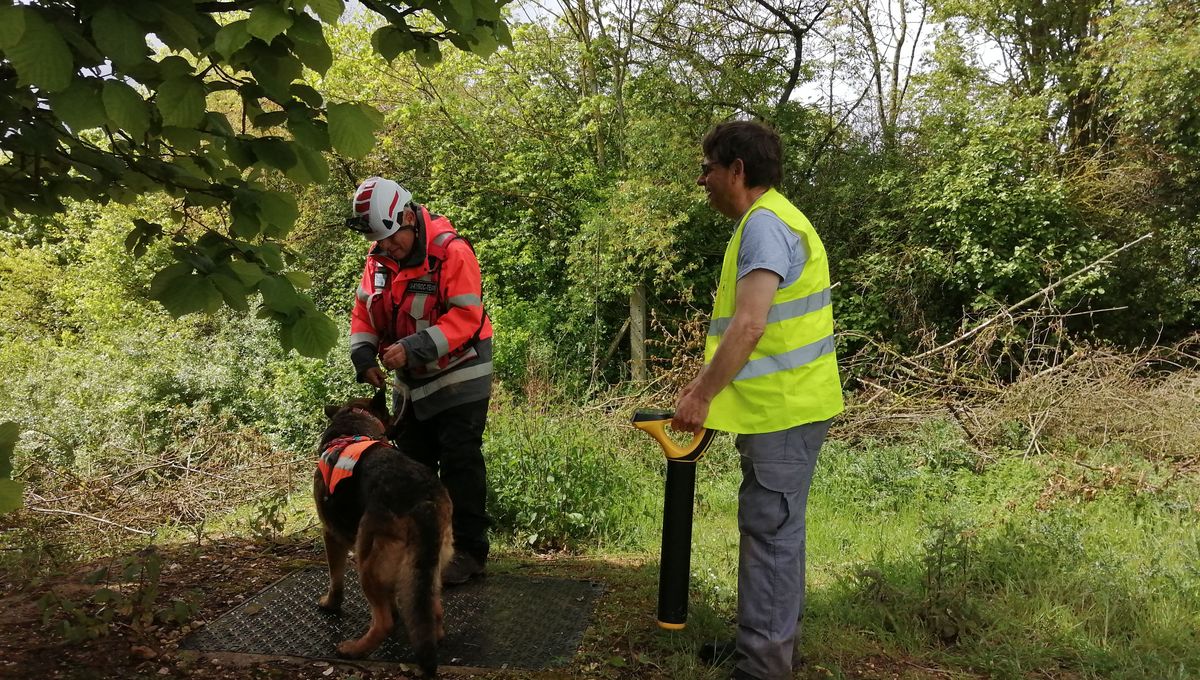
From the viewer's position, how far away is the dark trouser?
4332 millimetres

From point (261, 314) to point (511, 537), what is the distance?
11.7 ft

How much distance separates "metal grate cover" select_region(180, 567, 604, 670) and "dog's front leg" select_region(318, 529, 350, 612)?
0.19ft

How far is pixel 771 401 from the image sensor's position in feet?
9.98

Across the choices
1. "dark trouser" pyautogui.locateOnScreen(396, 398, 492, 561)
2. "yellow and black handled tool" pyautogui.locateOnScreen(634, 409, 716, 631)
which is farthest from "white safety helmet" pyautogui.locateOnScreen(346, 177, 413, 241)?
"yellow and black handled tool" pyautogui.locateOnScreen(634, 409, 716, 631)

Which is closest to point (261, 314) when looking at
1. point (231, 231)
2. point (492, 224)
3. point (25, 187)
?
point (231, 231)

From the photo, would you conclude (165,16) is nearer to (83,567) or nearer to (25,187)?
(25,187)

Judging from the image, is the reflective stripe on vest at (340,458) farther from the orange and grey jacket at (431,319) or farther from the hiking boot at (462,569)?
the hiking boot at (462,569)

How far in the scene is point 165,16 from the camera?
6.12 feet

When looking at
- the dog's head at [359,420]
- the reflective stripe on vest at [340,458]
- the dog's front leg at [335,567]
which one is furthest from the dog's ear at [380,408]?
the dog's front leg at [335,567]

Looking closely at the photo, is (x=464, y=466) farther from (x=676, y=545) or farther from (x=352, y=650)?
(x=676, y=545)

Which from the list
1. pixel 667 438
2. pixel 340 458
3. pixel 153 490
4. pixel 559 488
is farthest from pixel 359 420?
pixel 153 490

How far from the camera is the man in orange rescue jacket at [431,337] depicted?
13.3ft

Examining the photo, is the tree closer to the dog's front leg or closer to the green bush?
the dog's front leg

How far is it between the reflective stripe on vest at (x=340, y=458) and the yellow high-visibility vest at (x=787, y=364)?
165cm
